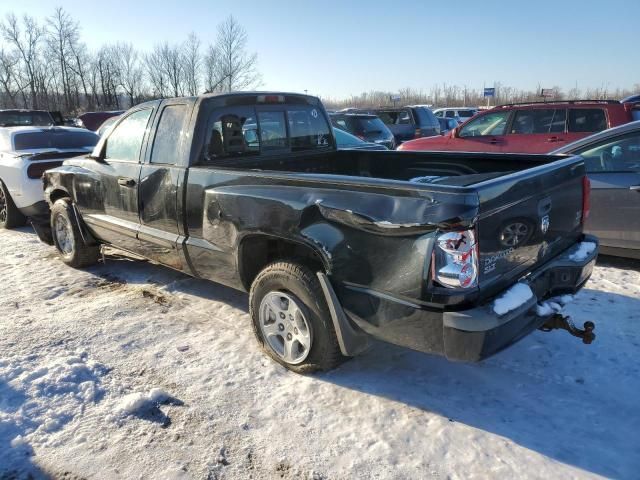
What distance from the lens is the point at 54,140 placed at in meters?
8.07

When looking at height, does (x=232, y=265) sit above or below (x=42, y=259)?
above

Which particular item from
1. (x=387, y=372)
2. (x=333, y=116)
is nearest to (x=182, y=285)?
(x=387, y=372)

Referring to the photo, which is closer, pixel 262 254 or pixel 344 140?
pixel 262 254

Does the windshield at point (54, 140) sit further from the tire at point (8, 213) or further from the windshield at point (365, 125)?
the windshield at point (365, 125)

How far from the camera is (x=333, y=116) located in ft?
42.7

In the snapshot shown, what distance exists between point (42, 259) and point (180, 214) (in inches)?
129

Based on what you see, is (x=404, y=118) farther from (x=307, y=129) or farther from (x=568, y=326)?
(x=568, y=326)

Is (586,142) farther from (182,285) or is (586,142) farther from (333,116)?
(333,116)

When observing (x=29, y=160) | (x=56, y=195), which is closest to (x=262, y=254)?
(x=56, y=195)

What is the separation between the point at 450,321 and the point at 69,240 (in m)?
4.92

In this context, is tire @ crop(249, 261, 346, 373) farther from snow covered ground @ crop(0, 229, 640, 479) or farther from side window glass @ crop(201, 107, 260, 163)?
side window glass @ crop(201, 107, 260, 163)

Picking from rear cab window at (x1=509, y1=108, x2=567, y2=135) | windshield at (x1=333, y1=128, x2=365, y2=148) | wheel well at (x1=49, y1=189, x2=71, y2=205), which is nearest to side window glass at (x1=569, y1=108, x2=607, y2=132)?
rear cab window at (x1=509, y1=108, x2=567, y2=135)

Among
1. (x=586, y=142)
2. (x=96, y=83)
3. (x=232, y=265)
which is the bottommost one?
(x=232, y=265)

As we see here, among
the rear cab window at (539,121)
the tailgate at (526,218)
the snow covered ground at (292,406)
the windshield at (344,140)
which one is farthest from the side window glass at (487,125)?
the tailgate at (526,218)
